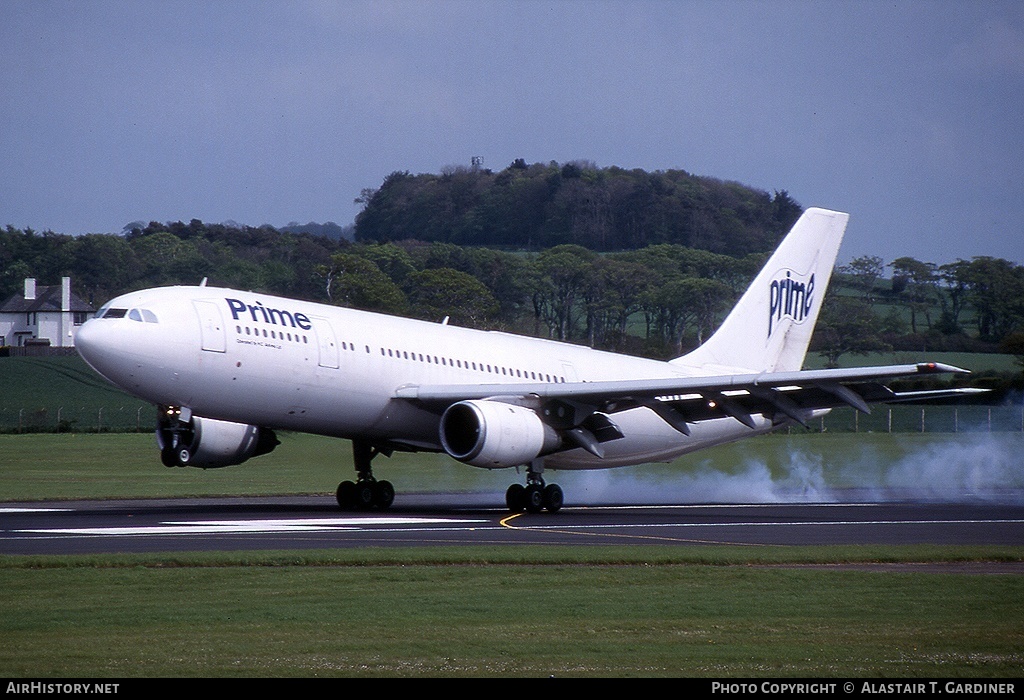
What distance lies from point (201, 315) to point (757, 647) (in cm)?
1735

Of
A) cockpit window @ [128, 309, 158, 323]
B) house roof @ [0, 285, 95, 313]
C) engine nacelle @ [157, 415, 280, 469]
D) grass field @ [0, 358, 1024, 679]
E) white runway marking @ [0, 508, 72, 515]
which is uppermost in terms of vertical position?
house roof @ [0, 285, 95, 313]

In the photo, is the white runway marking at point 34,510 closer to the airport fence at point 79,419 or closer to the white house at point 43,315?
the airport fence at point 79,419

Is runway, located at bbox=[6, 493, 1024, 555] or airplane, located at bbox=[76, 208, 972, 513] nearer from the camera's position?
runway, located at bbox=[6, 493, 1024, 555]

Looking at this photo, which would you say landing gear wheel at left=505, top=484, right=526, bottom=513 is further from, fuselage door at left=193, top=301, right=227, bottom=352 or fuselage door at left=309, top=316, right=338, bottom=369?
fuselage door at left=193, top=301, right=227, bottom=352

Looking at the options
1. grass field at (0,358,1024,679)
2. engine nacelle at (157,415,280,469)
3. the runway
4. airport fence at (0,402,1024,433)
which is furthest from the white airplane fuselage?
airport fence at (0,402,1024,433)

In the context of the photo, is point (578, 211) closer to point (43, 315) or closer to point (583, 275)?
point (583, 275)

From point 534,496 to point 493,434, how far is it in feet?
9.50

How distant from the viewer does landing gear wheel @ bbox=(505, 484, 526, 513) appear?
30109mm

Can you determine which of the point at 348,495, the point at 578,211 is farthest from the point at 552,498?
the point at 578,211

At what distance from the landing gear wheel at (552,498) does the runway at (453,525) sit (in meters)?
0.39

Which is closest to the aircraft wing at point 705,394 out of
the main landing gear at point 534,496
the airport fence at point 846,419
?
the main landing gear at point 534,496

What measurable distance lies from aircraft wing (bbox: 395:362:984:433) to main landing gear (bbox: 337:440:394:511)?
2.42 m

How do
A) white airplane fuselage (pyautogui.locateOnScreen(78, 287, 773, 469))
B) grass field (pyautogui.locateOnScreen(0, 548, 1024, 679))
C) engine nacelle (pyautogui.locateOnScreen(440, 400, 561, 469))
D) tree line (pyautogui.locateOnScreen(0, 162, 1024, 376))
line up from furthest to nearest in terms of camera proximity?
tree line (pyautogui.locateOnScreen(0, 162, 1024, 376)) → engine nacelle (pyautogui.locateOnScreen(440, 400, 561, 469)) → white airplane fuselage (pyautogui.locateOnScreen(78, 287, 773, 469)) → grass field (pyautogui.locateOnScreen(0, 548, 1024, 679))

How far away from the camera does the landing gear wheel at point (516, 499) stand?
1185 inches
